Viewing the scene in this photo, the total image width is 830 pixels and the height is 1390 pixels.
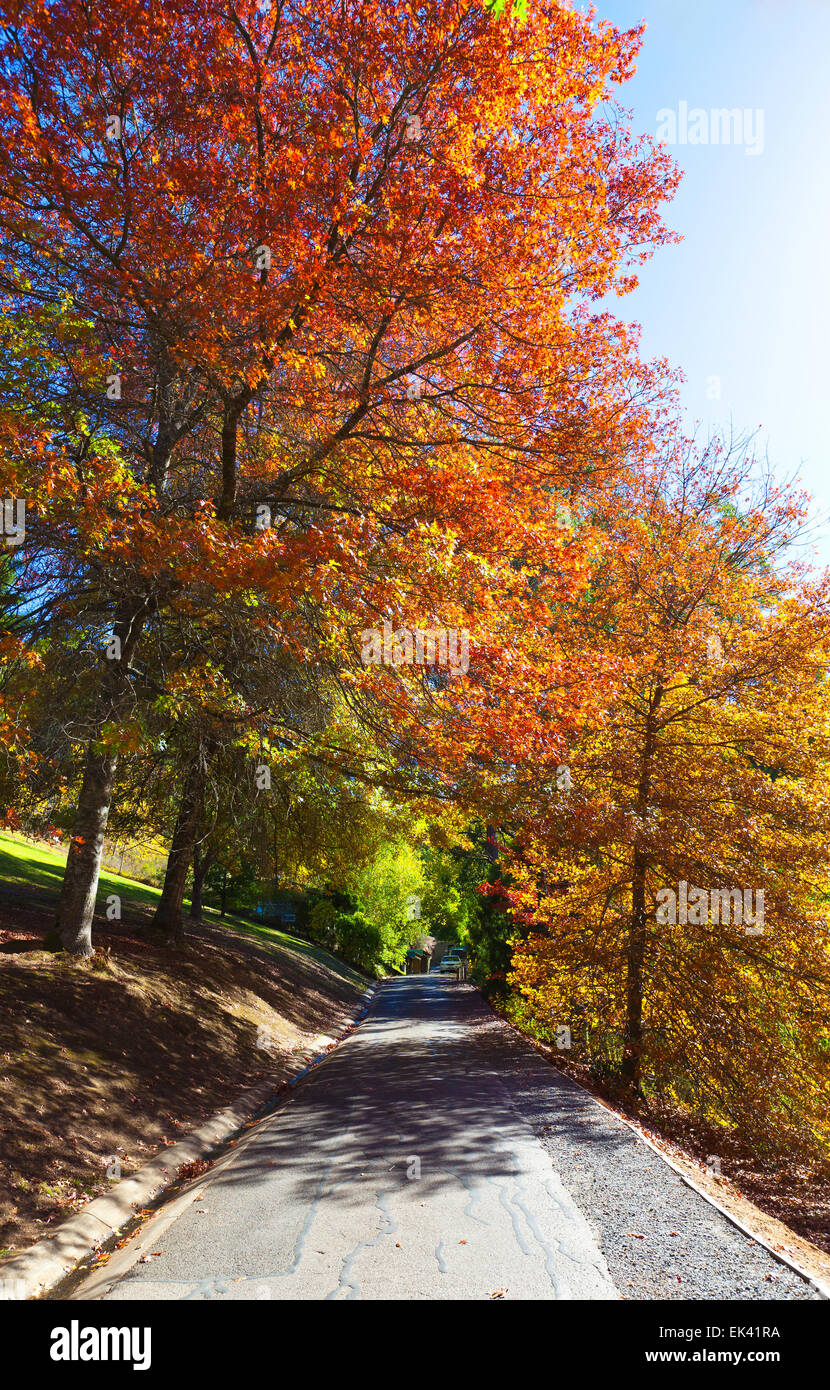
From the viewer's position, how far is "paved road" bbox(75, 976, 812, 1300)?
3.88 metres

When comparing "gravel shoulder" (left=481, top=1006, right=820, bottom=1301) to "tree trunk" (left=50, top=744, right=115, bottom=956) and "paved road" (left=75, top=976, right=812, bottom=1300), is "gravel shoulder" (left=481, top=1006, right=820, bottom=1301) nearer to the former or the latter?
"paved road" (left=75, top=976, right=812, bottom=1300)

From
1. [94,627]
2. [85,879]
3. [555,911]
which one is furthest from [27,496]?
[555,911]

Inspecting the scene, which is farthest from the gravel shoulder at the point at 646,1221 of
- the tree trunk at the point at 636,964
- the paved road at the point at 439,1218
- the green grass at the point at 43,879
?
the green grass at the point at 43,879

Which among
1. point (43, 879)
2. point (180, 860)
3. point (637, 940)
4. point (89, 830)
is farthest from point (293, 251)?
point (43, 879)

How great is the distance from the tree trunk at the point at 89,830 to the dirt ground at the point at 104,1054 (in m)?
0.41

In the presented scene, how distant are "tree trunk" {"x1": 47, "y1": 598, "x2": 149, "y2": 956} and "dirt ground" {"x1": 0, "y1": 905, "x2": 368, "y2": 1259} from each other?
0.41 meters

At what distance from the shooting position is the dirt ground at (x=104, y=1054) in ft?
17.4

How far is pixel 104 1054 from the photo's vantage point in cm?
751

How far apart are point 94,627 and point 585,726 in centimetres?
696

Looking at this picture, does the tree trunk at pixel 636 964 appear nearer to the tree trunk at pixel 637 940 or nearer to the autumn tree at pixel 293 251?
the tree trunk at pixel 637 940

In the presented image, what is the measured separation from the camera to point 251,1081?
973cm

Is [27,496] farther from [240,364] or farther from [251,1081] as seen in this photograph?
[251,1081]

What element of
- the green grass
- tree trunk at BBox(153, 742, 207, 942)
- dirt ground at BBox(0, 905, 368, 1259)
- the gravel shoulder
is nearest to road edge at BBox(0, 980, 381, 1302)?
dirt ground at BBox(0, 905, 368, 1259)

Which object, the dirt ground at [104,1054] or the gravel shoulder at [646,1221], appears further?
the dirt ground at [104,1054]
